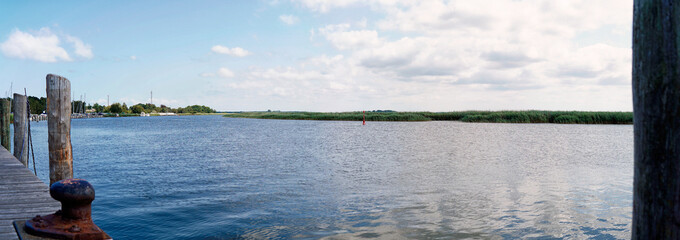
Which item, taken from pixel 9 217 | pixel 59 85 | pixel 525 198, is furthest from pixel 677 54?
pixel 525 198

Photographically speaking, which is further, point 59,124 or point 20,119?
point 20,119

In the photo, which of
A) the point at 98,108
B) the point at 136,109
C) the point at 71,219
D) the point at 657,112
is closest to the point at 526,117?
the point at 657,112

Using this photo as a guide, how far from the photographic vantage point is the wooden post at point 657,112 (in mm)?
2705

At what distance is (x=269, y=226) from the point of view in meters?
9.12

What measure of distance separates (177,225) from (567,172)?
14848 millimetres

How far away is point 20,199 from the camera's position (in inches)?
267

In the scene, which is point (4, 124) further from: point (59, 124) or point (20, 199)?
point (20, 199)

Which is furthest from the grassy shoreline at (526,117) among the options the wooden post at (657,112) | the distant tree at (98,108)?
the distant tree at (98,108)

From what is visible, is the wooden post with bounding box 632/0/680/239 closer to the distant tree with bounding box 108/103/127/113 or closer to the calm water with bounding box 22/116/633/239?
the calm water with bounding box 22/116/633/239

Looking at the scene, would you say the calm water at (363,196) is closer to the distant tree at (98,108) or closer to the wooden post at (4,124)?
the wooden post at (4,124)

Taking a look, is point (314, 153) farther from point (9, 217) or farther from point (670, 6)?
point (670, 6)

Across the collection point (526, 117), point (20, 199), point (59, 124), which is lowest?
point (20, 199)

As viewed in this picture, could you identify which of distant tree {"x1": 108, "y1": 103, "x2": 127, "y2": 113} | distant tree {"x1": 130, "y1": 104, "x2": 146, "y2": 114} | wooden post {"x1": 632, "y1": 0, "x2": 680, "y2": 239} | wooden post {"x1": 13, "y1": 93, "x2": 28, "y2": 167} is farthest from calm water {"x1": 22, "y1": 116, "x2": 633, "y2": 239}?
distant tree {"x1": 130, "y1": 104, "x2": 146, "y2": 114}

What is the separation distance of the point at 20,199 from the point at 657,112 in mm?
8617
